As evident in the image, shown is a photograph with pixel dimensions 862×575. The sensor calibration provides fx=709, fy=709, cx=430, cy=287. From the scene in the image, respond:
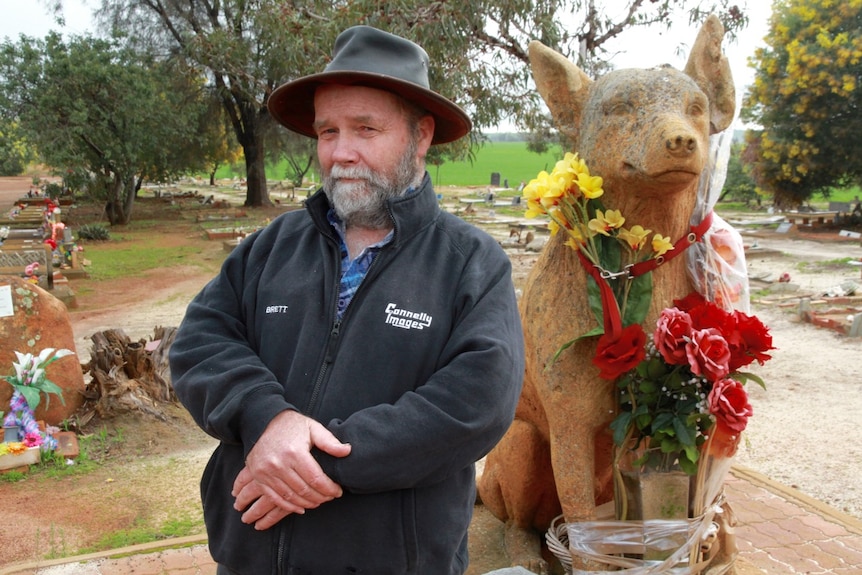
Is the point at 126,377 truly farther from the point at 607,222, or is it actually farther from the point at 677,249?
the point at 677,249

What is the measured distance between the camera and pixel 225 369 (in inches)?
72.4

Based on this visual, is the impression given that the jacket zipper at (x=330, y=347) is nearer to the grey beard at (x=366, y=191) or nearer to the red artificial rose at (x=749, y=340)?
the grey beard at (x=366, y=191)

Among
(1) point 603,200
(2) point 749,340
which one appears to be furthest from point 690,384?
(1) point 603,200

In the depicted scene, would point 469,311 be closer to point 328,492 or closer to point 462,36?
point 328,492

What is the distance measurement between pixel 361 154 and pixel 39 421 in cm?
476

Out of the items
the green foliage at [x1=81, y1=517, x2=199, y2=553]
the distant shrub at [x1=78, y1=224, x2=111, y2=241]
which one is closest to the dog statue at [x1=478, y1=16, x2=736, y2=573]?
the green foliage at [x1=81, y1=517, x2=199, y2=553]

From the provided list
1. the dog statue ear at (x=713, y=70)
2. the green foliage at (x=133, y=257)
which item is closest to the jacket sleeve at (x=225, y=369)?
the dog statue ear at (x=713, y=70)

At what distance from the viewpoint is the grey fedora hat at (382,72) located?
6.32 feet

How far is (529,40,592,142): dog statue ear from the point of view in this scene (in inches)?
106

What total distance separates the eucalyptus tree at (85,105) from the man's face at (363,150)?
17867 millimetres

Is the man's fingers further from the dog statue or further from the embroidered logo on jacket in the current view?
the dog statue

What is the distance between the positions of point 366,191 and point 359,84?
0.30 metres

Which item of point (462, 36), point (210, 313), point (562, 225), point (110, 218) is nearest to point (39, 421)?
point (210, 313)

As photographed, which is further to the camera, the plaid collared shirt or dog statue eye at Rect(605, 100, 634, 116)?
dog statue eye at Rect(605, 100, 634, 116)
